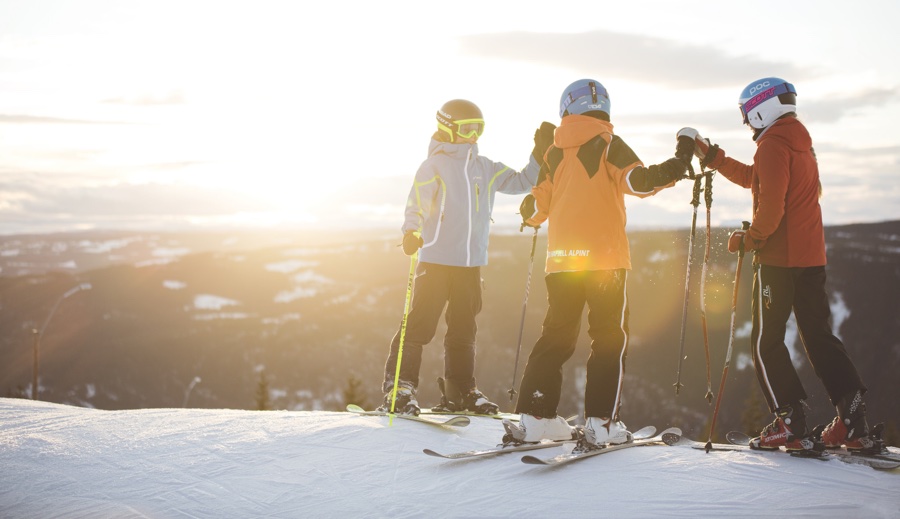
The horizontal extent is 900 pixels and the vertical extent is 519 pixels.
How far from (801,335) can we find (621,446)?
1459 mm

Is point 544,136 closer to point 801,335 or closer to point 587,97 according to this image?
point 587,97

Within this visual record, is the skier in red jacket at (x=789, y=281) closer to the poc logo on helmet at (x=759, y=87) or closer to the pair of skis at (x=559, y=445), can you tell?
the poc logo on helmet at (x=759, y=87)

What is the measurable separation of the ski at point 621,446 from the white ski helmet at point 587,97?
7.79 ft

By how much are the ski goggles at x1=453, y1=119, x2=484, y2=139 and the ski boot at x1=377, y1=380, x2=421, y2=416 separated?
8.08 feet

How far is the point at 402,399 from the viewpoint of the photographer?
21.7ft

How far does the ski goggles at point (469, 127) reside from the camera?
21.5ft

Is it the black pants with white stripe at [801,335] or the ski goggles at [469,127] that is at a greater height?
the ski goggles at [469,127]

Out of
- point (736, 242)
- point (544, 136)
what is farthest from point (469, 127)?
point (736, 242)

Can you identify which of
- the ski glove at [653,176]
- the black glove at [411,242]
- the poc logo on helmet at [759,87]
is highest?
the poc logo on helmet at [759,87]

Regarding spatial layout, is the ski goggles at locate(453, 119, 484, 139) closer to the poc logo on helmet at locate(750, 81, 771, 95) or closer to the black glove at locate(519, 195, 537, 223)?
the black glove at locate(519, 195, 537, 223)

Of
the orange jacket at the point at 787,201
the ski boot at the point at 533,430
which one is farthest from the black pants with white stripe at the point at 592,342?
the orange jacket at the point at 787,201

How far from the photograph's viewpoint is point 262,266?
18838 cm

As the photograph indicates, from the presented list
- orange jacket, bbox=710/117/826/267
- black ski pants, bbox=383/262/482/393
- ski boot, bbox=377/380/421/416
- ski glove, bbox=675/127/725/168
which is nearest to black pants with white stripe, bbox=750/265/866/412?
orange jacket, bbox=710/117/826/267

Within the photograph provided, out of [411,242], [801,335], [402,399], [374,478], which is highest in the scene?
[411,242]
